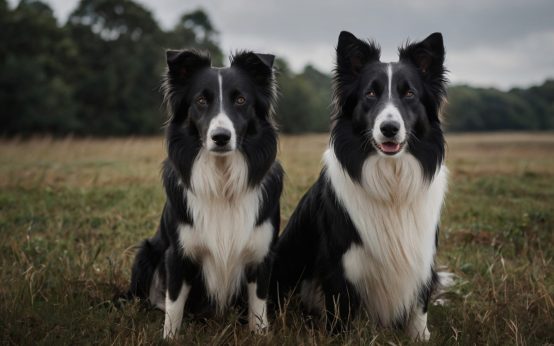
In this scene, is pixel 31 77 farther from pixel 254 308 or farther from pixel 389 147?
pixel 389 147

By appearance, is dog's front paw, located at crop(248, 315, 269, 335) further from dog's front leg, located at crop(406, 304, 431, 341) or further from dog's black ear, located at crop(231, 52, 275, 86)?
dog's black ear, located at crop(231, 52, 275, 86)

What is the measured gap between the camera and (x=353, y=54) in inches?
149

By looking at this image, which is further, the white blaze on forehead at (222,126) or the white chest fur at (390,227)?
the white chest fur at (390,227)

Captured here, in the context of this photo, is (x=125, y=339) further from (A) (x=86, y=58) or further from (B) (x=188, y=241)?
(A) (x=86, y=58)

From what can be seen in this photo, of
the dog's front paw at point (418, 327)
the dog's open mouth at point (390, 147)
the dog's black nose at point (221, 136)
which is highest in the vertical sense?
the dog's black nose at point (221, 136)

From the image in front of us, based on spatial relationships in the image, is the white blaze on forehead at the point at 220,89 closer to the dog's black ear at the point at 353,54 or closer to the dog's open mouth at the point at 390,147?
the dog's black ear at the point at 353,54

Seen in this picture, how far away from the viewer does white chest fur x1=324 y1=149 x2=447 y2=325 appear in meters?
3.57

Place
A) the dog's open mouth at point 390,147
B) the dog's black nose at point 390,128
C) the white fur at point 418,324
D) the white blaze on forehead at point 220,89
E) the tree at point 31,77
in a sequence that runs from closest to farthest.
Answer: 1. the dog's black nose at point 390,128
2. the dog's open mouth at point 390,147
3. the white blaze on forehead at point 220,89
4. the white fur at point 418,324
5. the tree at point 31,77

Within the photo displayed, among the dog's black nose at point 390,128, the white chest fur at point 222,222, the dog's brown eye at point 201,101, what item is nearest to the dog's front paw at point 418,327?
the white chest fur at point 222,222

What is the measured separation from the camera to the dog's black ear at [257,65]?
376cm

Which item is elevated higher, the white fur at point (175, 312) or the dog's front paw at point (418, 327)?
the white fur at point (175, 312)

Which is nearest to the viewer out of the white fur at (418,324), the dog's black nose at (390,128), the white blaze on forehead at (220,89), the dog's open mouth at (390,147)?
the dog's black nose at (390,128)

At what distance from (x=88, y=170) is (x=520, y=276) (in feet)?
32.6

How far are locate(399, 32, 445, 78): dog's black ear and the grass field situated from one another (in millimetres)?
1940
